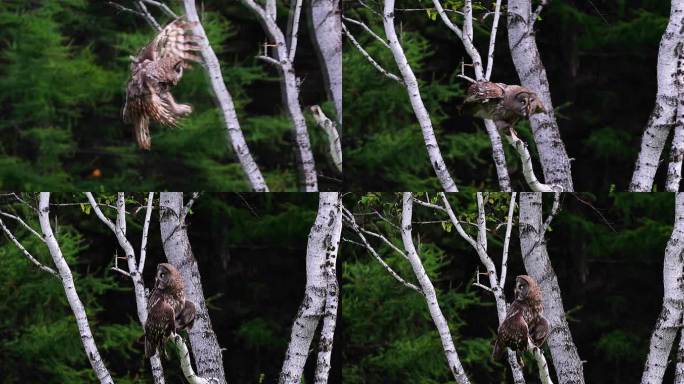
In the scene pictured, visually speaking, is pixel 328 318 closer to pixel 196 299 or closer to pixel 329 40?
pixel 196 299

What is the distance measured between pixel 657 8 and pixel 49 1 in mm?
2714

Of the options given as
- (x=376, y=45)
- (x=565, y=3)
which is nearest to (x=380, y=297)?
(x=376, y=45)

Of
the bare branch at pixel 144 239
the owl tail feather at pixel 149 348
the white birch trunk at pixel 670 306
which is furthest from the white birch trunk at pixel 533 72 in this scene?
the owl tail feather at pixel 149 348

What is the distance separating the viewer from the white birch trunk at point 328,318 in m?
5.68

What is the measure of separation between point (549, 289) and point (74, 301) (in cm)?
205

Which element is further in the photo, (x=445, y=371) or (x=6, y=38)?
(x=6, y=38)

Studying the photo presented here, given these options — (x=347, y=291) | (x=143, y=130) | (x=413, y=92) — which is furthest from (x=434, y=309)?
(x=143, y=130)

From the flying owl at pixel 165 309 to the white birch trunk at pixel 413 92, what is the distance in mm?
1210

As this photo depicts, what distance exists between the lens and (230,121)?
5.79 meters

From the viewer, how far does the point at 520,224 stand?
18.5 feet

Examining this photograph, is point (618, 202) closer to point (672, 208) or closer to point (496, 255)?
point (672, 208)

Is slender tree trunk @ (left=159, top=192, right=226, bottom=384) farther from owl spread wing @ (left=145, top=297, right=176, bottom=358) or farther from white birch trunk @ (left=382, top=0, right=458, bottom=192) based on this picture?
white birch trunk @ (left=382, top=0, right=458, bottom=192)

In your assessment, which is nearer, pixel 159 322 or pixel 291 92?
pixel 159 322

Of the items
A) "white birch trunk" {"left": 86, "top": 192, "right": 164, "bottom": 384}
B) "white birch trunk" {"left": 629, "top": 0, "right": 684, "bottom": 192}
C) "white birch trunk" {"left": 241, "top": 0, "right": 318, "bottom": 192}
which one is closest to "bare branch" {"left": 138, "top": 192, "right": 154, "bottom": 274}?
"white birch trunk" {"left": 86, "top": 192, "right": 164, "bottom": 384}
